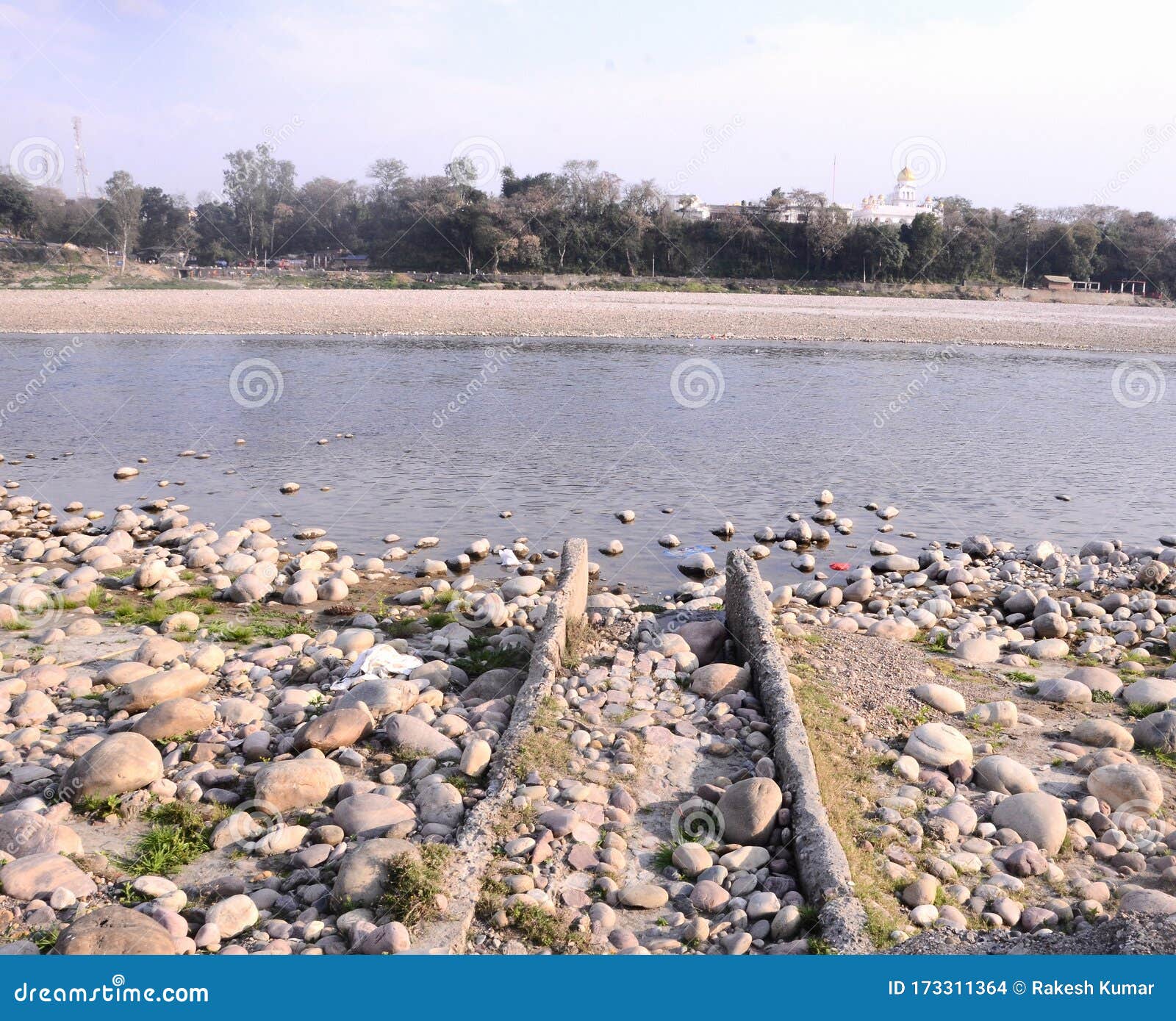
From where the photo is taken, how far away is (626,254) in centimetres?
7612

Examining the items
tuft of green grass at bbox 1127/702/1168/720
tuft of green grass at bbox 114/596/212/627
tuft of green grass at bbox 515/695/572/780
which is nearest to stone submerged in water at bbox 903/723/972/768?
tuft of green grass at bbox 1127/702/1168/720

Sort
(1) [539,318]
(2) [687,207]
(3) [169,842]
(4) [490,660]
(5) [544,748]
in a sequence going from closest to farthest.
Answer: (3) [169,842]
(5) [544,748]
(4) [490,660]
(1) [539,318]
(2) [687,207]

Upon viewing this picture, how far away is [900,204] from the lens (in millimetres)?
106688

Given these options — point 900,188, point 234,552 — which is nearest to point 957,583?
point 234,552

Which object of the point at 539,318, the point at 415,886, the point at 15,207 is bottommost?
the point at 415,886

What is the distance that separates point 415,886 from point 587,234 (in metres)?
74.3

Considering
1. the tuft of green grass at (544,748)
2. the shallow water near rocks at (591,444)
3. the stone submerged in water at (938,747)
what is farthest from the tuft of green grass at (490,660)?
the stone submerged in water at (938,747)

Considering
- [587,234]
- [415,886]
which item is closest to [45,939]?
[415,886]

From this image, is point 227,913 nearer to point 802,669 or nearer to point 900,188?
point 802,669

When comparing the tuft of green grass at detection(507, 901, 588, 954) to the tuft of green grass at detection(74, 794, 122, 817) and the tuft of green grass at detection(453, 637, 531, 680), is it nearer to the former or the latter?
the tuft of green grass at detection(74, 794, 122, 817)

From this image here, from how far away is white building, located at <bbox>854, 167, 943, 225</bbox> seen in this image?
9462 centimetres

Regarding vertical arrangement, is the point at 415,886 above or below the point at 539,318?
below

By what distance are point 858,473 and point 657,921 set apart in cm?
1460

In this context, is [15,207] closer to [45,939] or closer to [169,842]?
[169,842]
